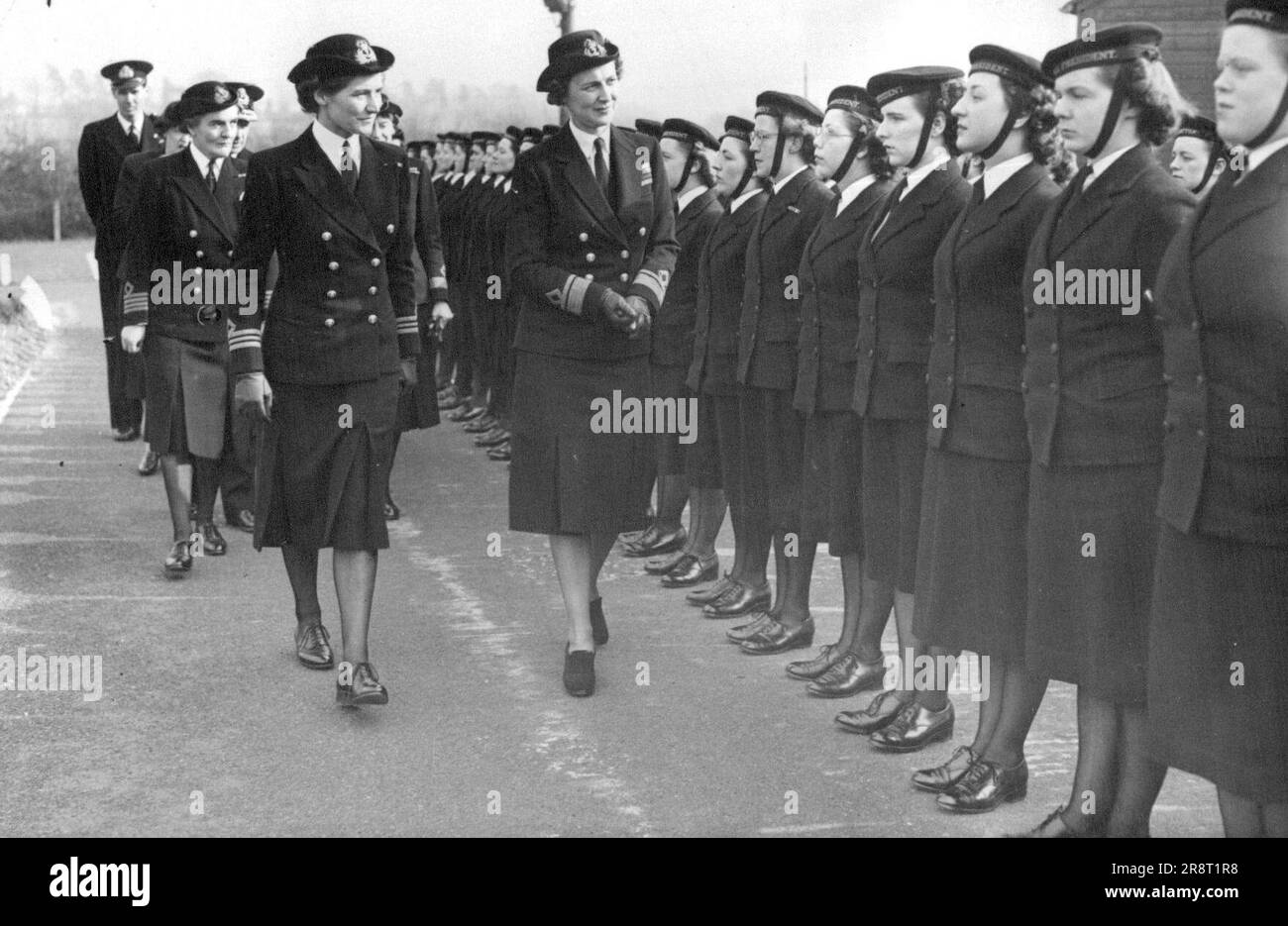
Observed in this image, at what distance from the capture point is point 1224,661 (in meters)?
3.82

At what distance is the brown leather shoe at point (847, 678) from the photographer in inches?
250

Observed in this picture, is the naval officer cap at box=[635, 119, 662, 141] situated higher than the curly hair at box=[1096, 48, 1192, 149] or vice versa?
the naval officer cap at box=[635, 119, 662, 141]

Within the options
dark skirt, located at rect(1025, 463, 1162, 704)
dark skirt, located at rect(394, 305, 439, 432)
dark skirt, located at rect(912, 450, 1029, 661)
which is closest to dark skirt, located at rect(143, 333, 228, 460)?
dark skirt, located at rect(394, 305, 439, 432)

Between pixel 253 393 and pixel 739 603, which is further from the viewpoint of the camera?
pixel 739 603

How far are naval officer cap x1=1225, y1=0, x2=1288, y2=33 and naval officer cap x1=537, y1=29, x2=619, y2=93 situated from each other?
119 inches

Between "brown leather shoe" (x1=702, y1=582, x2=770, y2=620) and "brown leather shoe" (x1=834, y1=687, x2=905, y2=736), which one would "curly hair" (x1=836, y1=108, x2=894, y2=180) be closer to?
"brown leather shoe" (x1=834, y1=687, x2=905, y2=736)

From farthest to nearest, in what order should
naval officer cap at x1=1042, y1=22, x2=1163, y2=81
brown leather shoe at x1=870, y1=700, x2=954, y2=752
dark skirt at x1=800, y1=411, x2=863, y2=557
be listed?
1. dark skirt at x1=800, y1=411, x2=863, y2=557
2. brown leather shoe at x1=870, y1=700, x2=954, y2=752
3. naval officer cap at x1=1042, y1=22, x2=1163, y2=81

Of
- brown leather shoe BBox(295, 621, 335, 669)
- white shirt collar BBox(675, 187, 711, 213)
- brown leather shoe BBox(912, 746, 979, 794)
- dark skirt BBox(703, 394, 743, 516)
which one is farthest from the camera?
white shirt collar BBox(675, 187, 711, 213)

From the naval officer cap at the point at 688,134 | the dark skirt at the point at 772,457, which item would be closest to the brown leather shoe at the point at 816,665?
the dark skirt at the point at 772,457

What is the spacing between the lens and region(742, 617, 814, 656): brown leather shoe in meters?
7.04

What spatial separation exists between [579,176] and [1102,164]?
2434 millimetres

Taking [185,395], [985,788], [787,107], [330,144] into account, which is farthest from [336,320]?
[185,395]

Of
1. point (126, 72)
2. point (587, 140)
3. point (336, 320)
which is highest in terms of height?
point (126, 72)

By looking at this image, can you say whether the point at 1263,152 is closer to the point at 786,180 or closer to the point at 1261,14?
the point at 1261,14
